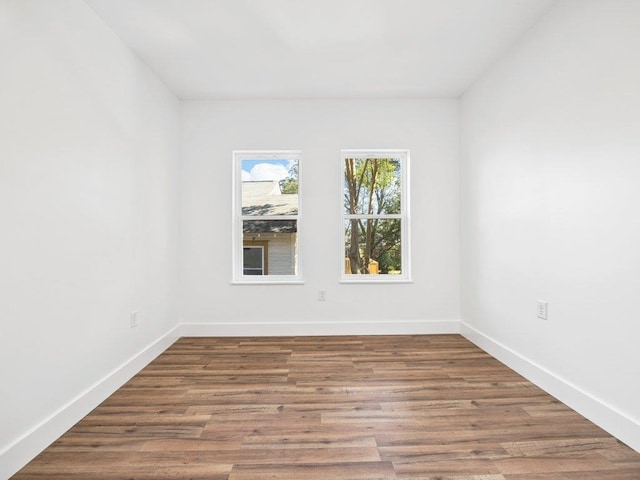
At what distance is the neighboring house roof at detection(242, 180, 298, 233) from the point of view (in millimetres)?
4160

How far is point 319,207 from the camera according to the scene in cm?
405

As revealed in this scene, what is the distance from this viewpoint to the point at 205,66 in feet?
10.6

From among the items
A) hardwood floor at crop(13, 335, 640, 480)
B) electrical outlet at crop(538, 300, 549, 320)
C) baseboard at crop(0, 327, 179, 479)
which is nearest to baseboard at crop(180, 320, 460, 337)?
hardwood floor at crop(13, 335, 640, 480)

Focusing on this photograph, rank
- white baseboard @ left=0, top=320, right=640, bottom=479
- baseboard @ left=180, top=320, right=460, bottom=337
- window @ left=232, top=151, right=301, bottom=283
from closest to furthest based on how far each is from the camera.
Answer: white baseboard @ left=0, top=320, right=640, bottom=479 → baseboard @ left=180, top=320, right=460, bottom=337 → window @ left=232, top=151, right=301, bottom=283

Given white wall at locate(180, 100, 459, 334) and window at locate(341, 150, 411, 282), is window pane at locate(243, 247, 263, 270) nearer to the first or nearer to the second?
white wall at locate(180, 100, 459, 334)

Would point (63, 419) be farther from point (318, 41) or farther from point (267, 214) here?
point (318, 41)

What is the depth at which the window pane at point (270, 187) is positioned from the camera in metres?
4.16

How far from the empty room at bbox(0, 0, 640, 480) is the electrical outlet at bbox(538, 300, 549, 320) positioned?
0.14 ft

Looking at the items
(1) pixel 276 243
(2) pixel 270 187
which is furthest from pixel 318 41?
(1) pixel 276 243

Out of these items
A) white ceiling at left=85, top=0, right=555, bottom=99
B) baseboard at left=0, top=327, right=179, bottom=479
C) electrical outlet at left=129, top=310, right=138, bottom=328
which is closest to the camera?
baseboard at left=0, top=327, right=179, bottom=479

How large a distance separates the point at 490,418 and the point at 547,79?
7.53 feet

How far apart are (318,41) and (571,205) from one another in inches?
84.8

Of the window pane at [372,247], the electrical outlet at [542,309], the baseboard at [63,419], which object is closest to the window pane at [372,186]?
the window pane at [372,247]

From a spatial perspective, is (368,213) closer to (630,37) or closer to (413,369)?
(413,369)
